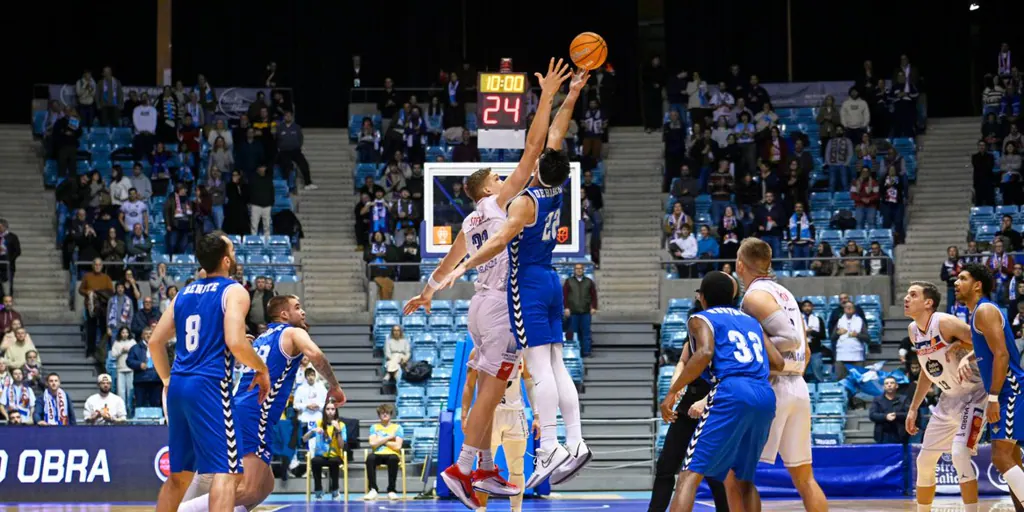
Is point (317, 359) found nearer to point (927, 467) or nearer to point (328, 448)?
point (927, 467)

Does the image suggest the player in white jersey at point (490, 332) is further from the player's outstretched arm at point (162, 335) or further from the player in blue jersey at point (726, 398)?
the player's outstretched arm at point (162, 335)

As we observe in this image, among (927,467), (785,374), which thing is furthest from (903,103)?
(785,374)

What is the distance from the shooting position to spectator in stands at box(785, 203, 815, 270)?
25.1m

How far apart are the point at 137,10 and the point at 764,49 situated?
15619 millimetres

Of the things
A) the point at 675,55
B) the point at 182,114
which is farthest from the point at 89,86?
the point at 675,55

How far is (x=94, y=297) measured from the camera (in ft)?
76.5

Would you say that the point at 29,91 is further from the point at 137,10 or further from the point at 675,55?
the point at 675,55

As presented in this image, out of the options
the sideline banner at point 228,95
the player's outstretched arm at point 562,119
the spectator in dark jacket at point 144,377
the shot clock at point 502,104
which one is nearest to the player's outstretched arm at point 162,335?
the player's outstretched arm at point 562,119

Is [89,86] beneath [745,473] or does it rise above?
above

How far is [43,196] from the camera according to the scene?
1103 inches

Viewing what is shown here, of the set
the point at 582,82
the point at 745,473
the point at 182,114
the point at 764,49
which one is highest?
the point at 764,49

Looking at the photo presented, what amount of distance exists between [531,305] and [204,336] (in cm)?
235

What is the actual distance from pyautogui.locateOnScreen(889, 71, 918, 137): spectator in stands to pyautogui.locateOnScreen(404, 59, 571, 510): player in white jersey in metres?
20.1

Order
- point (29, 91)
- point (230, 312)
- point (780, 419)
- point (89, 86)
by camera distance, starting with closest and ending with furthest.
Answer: point (230, 312) → point (780, 419) → point (89, 86) → point (29, 91)
